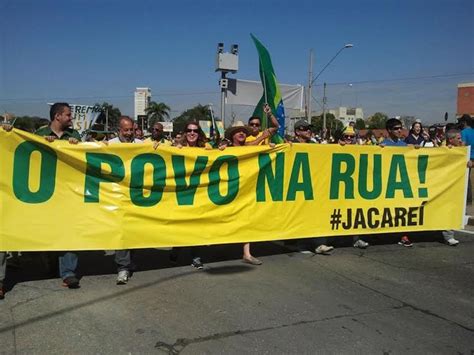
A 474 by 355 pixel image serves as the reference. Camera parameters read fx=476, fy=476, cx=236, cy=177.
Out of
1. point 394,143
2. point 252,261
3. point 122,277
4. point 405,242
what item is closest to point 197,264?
point 252,261

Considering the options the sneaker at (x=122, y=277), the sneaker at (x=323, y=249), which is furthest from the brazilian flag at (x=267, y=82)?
the sneaker at (x=122, y=277)

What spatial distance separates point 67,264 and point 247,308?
1.94 metres

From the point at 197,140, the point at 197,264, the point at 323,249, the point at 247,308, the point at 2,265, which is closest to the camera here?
the point at 247,308

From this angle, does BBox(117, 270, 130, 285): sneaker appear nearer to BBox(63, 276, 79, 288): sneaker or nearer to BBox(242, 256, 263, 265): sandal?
BBox(63, 276, 79, 288): sneaker

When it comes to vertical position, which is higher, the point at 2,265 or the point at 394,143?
the point at 394,143

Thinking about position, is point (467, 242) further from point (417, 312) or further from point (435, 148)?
point (417, 312)

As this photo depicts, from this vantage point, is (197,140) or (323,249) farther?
(323,249)

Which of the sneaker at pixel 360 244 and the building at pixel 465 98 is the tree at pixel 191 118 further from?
the building at pixel 465 98

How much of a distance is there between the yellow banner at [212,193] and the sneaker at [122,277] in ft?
0.97

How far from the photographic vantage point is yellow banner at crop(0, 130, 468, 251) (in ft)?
→ 15.9

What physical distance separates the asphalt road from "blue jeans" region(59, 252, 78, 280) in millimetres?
173

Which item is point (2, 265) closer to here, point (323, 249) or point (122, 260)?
point (122, 260)

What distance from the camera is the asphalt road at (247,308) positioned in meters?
3.65

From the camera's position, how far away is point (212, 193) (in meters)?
5.72
